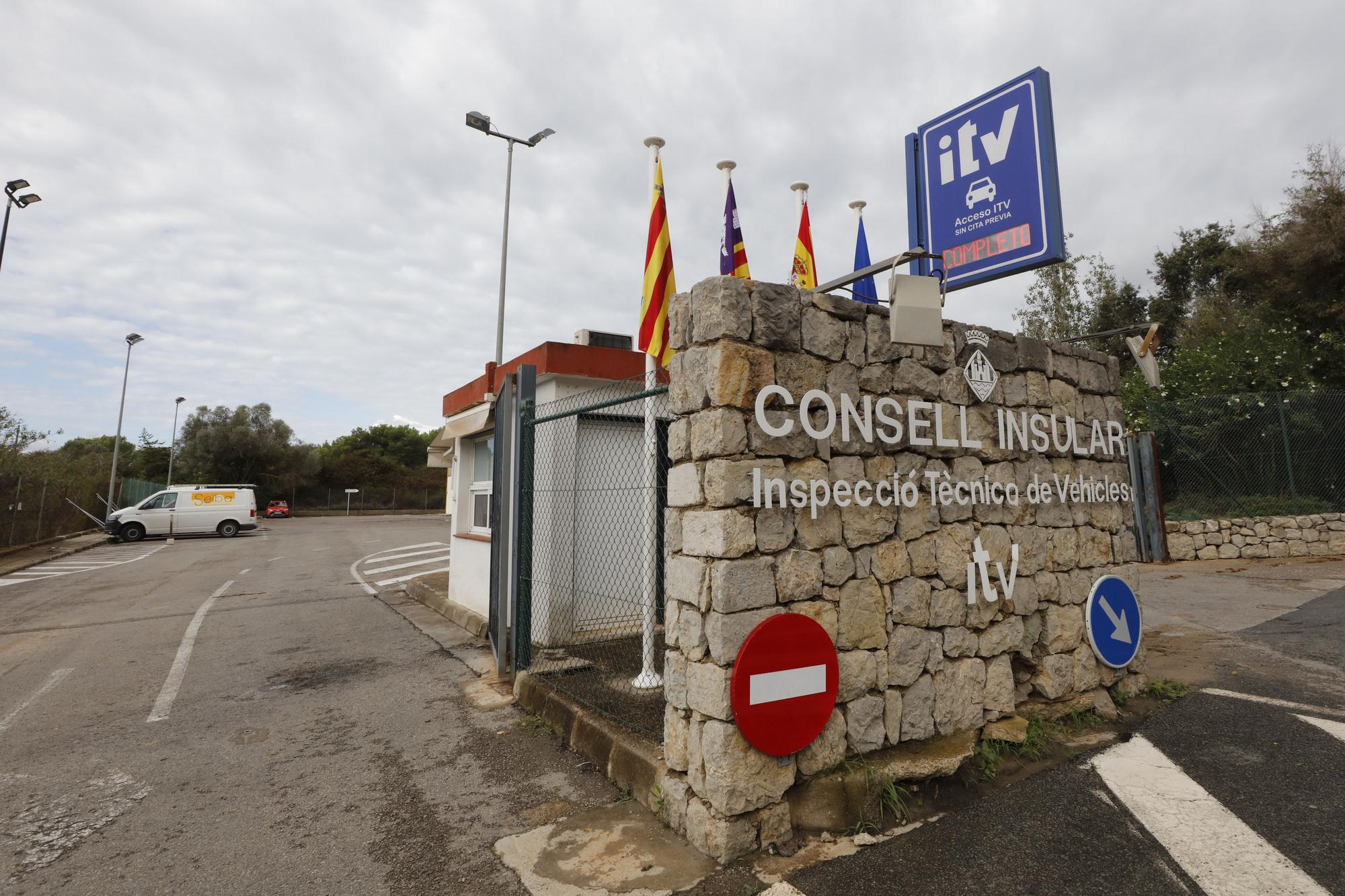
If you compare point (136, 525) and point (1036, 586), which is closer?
point (1036, 586)

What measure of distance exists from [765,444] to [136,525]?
85.8 feet

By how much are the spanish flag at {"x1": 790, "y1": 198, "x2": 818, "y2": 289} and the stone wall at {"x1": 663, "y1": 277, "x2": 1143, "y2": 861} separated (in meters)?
2.44

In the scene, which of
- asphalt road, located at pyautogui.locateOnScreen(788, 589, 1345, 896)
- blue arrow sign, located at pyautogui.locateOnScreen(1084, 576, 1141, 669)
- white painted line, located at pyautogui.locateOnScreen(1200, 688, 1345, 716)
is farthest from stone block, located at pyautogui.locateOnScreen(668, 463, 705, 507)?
white painted line, located at pyautogui.locateOnScreen(1200, 688, 1345, 716)

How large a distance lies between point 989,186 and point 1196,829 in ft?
13.5

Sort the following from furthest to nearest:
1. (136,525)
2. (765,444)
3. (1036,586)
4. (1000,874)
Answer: (136,525) < (1036,586) < (765,444) < (1000,874)

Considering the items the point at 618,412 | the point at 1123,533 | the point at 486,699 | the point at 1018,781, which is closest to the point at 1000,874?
the point at 1018,781

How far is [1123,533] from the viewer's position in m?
4.56

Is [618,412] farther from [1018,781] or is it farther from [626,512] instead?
[1018,781]

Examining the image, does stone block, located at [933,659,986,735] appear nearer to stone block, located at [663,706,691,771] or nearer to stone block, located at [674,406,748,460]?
stone block, located at [663,706,691,771]

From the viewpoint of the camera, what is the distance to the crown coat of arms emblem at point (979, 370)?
3877 mm

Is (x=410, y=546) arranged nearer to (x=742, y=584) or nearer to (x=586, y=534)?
(x=586, y=534)

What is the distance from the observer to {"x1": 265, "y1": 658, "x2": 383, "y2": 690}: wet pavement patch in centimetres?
567

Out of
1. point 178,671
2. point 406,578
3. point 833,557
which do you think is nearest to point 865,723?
point 833,557

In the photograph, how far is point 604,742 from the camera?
3.87 m
